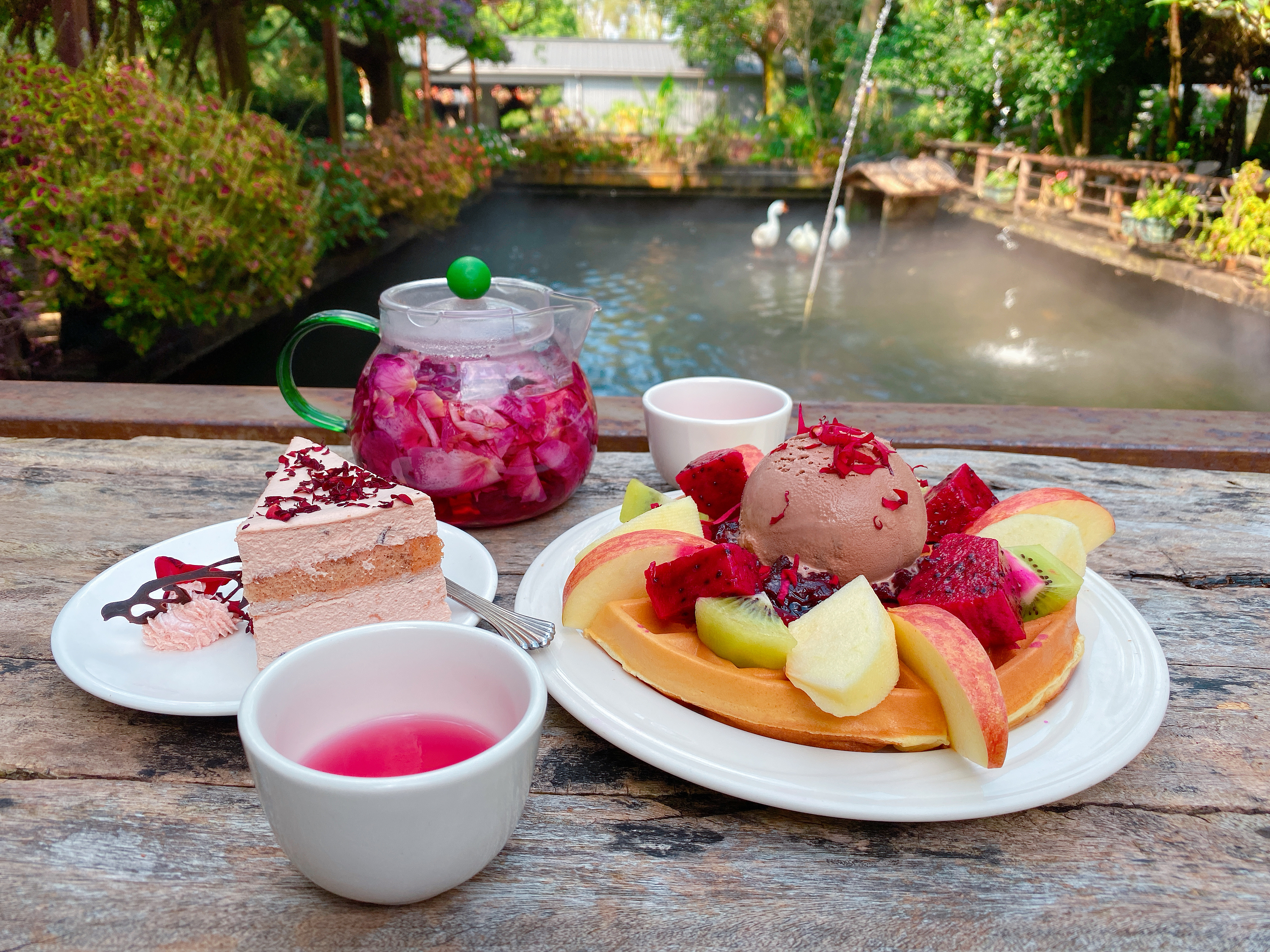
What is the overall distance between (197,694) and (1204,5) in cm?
1251

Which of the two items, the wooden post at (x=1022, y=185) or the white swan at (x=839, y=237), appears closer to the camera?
the white swan at (x=839, y=237)

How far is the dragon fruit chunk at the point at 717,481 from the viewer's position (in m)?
1.42

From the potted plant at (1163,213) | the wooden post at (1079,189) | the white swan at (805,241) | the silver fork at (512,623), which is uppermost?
the wooden post at (1079,189)

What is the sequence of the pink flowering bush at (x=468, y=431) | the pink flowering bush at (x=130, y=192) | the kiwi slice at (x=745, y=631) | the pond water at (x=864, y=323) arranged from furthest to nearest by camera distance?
the pond water at (x=864, y=323) → the pink flowering bush at (x=130, y=192) → the pink flowering bush at (x=468, y=431) → the kiwi slice at (x=745, y=631)

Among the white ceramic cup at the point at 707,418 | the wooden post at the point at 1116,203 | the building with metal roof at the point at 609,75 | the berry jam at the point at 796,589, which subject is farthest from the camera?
the building with metal roof at the point at 609,75

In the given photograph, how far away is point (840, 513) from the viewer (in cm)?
120

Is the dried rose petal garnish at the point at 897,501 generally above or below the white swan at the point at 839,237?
below

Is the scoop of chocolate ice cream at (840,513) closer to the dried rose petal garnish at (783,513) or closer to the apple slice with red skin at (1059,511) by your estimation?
the dried rose petal garnish at (783,513)

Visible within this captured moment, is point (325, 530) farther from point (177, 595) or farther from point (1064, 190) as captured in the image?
point (1064, 190)

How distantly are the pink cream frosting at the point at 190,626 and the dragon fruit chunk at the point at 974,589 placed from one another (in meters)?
0.96

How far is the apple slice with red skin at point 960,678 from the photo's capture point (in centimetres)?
90

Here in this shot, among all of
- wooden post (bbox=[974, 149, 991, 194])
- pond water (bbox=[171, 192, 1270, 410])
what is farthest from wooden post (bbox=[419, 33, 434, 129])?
wooden post (bbox=[974, 149, 991, 194])

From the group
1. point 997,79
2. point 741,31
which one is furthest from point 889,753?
point 741,31

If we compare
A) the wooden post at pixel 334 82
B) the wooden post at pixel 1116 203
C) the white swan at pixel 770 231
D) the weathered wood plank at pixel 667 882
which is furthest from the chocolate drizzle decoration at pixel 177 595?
the wooden post at pixel 1116 203
